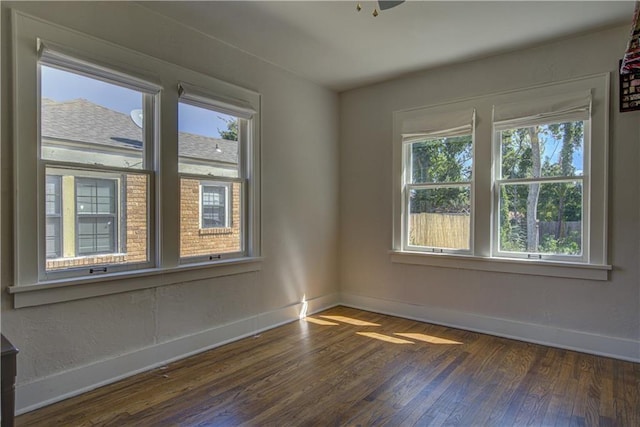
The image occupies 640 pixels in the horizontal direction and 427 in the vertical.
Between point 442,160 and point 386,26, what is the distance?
63.0 inches

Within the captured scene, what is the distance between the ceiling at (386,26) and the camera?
2.76 metres

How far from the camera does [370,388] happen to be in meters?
2.57

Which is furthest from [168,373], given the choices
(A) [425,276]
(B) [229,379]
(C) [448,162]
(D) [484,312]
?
(C) [448,162]

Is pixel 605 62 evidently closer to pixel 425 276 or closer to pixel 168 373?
pixel 425 276

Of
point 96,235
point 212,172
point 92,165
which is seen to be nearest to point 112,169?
point 92,165

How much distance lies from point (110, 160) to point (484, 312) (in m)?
3.67

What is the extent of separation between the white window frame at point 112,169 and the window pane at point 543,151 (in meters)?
2.52

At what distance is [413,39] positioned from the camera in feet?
10.8

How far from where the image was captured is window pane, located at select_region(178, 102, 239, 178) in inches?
123

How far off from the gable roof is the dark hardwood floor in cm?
174

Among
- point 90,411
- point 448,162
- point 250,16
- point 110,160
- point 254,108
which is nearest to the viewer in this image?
point 90,411

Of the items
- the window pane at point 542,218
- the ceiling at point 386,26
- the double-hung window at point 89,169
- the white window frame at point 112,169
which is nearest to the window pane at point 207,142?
the white window frame at point 112,169

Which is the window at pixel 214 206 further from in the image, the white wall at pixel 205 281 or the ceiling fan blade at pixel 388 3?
the ceiling fan blade at pixel 388 3

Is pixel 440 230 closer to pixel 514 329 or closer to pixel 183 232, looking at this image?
pixel 514 329
